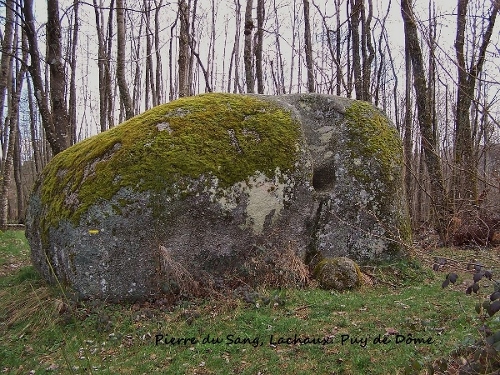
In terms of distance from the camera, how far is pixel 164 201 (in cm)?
560

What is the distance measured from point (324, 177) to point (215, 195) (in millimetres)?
1974

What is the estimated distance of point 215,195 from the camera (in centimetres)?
582

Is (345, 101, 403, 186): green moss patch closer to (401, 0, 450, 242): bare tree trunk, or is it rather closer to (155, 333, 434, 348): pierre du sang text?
(401, 0, 450, 242): bare tree trunk

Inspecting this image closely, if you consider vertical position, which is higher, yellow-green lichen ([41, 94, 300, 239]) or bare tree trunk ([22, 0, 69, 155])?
bare tree trunk ([22, 0, 69, 155])

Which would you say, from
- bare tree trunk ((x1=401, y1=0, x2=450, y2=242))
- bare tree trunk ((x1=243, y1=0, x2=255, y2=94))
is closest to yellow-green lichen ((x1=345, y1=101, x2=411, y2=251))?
bare tree trunk ((x1=401, y1=0, x2=450, y2=242))

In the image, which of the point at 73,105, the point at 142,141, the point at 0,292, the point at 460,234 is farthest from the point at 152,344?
the point at 73,105

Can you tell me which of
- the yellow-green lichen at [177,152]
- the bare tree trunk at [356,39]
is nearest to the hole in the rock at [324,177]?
the yellow-green lichen at [177,152]

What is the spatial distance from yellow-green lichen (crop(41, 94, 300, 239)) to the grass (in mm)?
1467

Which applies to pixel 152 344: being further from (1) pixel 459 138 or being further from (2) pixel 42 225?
(1) pixel 459 138

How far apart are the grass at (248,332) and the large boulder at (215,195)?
0.57m

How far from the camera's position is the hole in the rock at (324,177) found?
21.8ft

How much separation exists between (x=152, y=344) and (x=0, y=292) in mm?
3409

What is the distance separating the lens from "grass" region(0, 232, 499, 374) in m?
3.85

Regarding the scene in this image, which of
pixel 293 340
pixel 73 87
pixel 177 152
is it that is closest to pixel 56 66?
pixel 177 152
